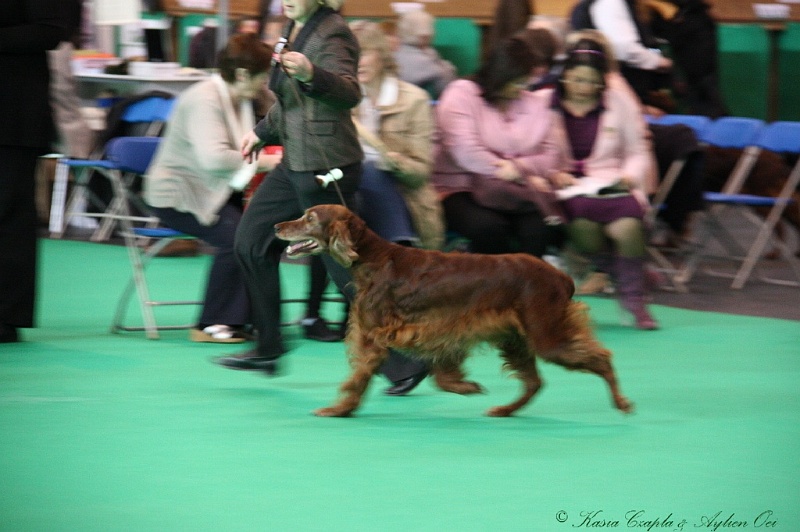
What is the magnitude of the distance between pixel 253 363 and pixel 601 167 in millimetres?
2683

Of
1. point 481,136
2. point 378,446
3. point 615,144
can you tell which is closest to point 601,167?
point 615,144

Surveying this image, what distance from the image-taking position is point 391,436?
4.41 m

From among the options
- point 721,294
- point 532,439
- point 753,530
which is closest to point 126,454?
point 532,439

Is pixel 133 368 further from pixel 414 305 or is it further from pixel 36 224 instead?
pixel 414 305

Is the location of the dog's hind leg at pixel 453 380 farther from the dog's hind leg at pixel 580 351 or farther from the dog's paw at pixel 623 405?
the dog's paw at pixel 623 405

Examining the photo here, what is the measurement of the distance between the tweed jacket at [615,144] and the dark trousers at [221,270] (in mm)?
1896

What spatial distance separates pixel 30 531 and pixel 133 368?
7.63 ft

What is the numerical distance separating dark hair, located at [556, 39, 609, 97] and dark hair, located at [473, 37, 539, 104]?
0.25 meters

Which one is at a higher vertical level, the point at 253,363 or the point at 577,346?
the point at 577,346

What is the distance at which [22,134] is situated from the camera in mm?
5898

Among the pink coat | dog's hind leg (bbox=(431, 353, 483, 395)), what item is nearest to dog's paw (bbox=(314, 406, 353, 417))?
dog's hind leg (bbox=(431, 353, 483, 395))

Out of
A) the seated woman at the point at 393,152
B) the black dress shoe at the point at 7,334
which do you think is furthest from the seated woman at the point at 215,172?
the black dress shoe at the point at 7,334

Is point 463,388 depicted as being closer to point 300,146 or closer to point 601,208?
point 300,146

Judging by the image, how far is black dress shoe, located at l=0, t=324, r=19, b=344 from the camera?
6.05 meters
